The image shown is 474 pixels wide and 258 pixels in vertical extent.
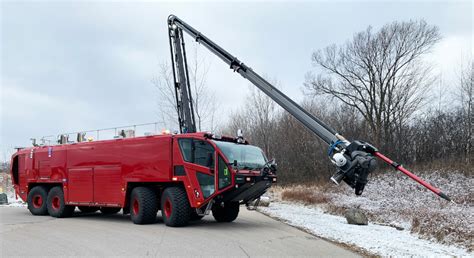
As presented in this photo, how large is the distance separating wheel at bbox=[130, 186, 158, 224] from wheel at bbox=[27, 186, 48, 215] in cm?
578

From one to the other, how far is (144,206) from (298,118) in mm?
5498

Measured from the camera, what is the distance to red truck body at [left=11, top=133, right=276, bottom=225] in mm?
12930

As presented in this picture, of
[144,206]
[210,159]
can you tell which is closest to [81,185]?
[144,206]

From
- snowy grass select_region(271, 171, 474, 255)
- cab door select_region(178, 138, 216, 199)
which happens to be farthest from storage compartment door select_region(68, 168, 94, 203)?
snowy grass select_region(271, 171, 474, 255)

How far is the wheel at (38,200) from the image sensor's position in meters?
18.0

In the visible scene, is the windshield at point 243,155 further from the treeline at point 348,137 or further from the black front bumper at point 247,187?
the treeline at point 348,137

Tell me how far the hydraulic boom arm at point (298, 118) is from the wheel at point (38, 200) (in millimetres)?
6336

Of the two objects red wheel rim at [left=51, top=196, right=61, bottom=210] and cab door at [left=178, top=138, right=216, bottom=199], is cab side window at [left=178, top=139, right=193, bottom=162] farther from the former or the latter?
red wheel rim at [left=51, top=196, right=61, bottom=210]

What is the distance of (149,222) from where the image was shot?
46.1ft

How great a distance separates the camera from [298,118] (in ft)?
41.3

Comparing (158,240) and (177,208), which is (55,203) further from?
(158,240)

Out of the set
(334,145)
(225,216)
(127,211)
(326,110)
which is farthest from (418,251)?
(326,110)

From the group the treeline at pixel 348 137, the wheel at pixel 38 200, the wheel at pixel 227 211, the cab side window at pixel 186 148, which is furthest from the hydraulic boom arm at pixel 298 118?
the treeline at pixel 348 137

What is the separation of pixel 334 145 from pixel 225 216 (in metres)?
5.53
